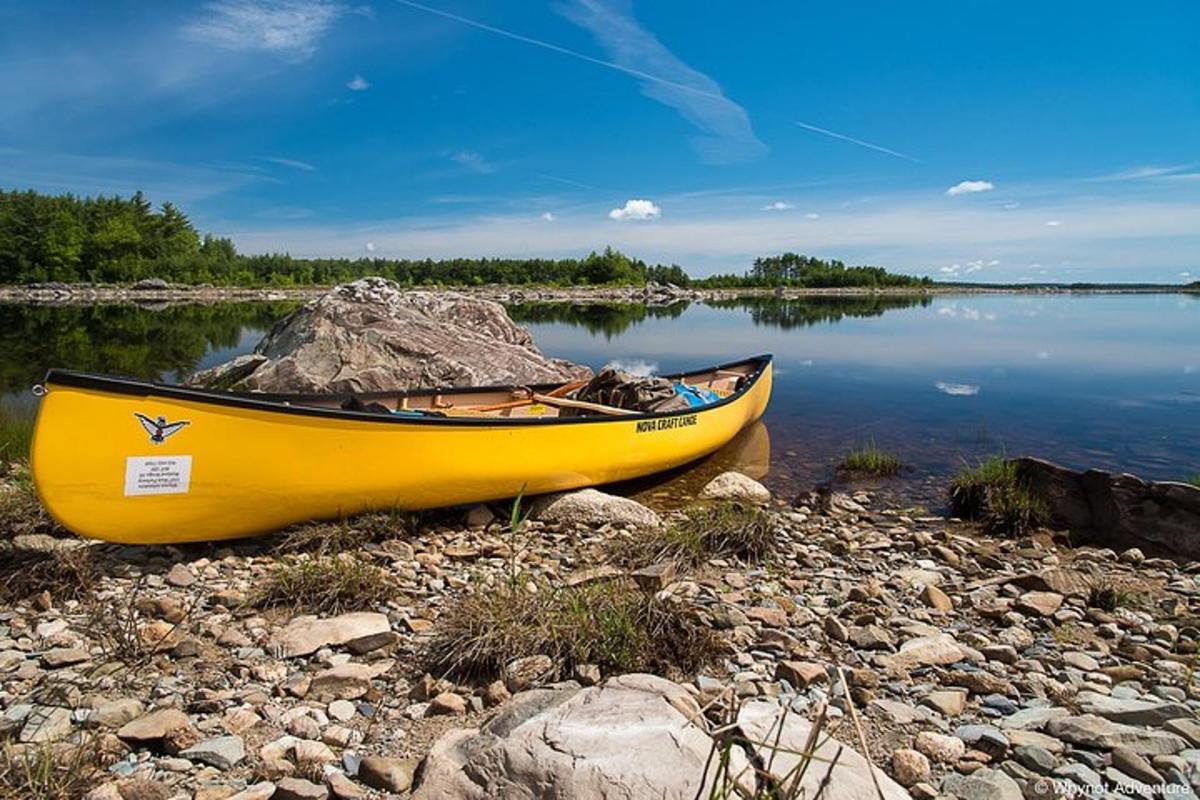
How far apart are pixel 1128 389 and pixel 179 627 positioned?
23.4 metres

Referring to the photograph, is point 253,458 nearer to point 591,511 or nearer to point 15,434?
point 591,511

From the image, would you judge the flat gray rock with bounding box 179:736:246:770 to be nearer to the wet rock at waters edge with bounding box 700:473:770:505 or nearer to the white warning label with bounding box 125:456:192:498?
the white warning label with bounding box 125:456:192:498

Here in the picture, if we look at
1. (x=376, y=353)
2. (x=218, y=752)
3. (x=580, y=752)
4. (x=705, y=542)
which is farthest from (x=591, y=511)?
(x=376, y=353)

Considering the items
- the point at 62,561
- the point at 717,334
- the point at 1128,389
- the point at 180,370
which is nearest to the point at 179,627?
the point at 62,561

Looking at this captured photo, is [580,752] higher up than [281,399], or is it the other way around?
[281,399]

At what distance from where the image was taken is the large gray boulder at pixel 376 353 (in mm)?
13494

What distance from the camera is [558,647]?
404cm

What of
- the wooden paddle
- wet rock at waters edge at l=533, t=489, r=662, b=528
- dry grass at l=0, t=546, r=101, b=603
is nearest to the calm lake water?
wet rock at waters edge at l=533, t=489, r=662, b=528

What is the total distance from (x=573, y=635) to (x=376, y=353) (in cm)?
1122

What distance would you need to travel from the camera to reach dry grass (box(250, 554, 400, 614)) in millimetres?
4965

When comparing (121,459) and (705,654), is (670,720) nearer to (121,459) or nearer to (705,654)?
(705,654)

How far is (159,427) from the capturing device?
564 cm

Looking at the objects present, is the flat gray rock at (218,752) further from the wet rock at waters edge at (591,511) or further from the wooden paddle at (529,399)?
the wooden paddle at (529,399)

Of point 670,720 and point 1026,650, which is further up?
point 670,720
